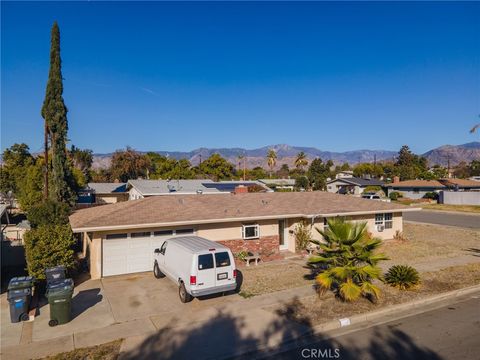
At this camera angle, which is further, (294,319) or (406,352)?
(294,319)

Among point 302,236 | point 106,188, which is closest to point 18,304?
point 302,236

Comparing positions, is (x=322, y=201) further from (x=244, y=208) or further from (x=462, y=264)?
(x=462, y=264)

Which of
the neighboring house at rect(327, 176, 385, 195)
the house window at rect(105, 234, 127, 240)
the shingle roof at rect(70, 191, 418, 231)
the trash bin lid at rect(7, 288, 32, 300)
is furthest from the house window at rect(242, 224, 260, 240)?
the neighboring house at rect(327, 176, 385, 195)

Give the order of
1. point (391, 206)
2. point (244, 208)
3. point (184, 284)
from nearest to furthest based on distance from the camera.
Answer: point (184, 284)
point (244, 208)
point (391, 206)

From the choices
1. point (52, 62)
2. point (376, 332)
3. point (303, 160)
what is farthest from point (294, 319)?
point (303, 160)

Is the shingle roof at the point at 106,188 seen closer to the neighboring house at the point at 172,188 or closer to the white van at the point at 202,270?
the neighboring house at the point at 172,188

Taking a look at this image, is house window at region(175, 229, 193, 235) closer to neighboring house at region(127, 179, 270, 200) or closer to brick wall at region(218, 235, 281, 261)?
brick wall at region(218, 235, 281, 261)
